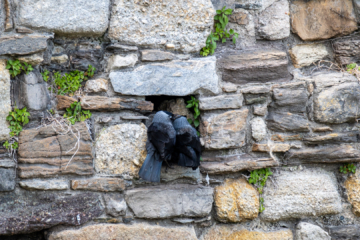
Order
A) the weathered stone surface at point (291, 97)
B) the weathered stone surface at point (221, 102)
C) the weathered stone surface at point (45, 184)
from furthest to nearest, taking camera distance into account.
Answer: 1. the weathered stone surface at point (291, 97)
2. the weathered stone surface at point (221, 102)
3. the weathered stone surface at point (45, 184)

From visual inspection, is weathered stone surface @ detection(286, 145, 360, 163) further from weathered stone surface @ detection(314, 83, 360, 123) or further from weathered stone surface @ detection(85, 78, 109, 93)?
weathered stone surface @ detection(85, 78, 109, 93)

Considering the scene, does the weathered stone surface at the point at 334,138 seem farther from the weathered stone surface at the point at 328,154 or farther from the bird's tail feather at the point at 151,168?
the bird's tail feather at the point at 151,168

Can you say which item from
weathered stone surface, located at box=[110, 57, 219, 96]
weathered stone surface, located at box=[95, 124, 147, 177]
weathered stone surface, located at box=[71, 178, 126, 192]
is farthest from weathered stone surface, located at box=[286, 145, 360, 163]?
weathered stone surface, located at box=[71, 178, 126, 192]

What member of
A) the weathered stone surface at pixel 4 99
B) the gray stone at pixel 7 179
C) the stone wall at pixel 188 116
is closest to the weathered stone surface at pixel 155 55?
the stone wall at pixel 188 116

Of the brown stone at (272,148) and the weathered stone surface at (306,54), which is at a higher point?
the weathered stone surface at (306,54)

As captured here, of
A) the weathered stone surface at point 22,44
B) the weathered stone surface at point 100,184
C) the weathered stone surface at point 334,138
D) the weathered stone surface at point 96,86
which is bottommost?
the weathered stone surface at point 100,184

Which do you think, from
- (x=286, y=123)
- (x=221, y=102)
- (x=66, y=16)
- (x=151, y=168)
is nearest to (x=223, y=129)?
(x=221, y=102)

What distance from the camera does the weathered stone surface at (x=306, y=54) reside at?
2.62 m

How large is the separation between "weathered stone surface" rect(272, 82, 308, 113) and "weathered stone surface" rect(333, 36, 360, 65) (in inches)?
15.7

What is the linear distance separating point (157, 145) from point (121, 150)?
28 cm

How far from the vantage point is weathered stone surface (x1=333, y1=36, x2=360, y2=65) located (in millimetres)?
2619

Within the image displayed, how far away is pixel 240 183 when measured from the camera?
249 cm

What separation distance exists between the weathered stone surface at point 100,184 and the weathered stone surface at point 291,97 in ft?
4.09

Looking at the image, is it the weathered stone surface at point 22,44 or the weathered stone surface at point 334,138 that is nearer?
the weathered stone surface at point 22,44
